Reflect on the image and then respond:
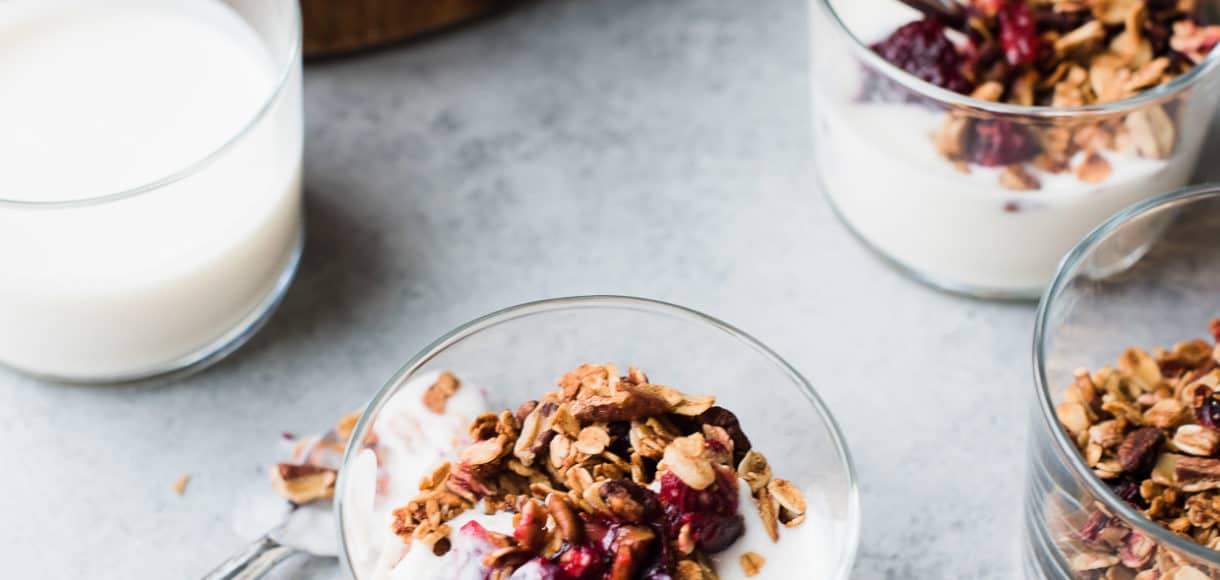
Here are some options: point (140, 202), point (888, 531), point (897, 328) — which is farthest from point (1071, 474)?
point (140, 202)

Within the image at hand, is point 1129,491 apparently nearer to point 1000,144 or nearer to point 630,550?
point 1000,144

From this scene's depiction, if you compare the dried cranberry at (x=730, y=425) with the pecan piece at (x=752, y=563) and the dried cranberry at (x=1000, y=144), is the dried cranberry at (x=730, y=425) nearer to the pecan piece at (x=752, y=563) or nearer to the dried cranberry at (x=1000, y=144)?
the pecan piece at (x=752, y=563)

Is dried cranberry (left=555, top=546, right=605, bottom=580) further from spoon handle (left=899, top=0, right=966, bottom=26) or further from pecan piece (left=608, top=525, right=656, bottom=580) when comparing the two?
spoon handle (left=899, top=0, right=966, bottom=26)

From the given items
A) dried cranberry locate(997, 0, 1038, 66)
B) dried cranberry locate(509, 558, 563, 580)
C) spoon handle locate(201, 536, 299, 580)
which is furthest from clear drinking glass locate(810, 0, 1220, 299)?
spoon handle locate(201, 536, 299, 580)

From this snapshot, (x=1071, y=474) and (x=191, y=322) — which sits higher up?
(x=1071, y=474)

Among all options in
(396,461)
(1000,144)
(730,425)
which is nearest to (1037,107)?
(1000,144)

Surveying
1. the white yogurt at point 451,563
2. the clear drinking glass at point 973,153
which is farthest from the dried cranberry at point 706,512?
the clear drinking glass at point 973,153

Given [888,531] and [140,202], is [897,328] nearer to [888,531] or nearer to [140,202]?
[888,531]
